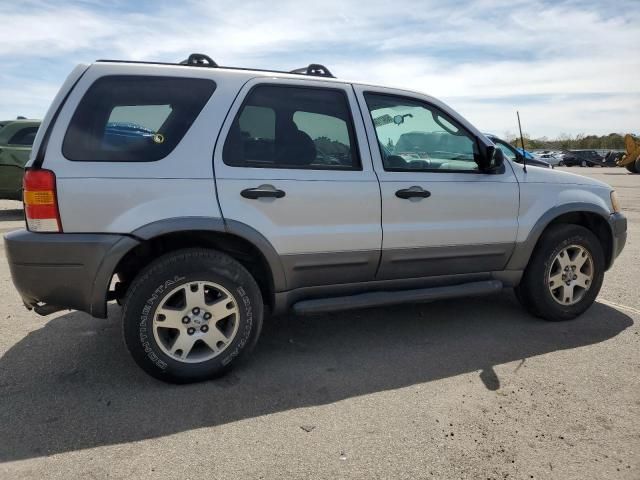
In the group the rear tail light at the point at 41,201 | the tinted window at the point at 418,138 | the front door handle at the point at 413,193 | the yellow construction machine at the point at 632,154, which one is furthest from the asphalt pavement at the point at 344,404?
the yellow construction machine at the point at 632,154

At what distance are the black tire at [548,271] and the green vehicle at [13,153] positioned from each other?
8584 mm

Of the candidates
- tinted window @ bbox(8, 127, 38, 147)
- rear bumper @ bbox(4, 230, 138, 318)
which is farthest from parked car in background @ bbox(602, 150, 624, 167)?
rear bumper @ bbox(4, 230, 138, 318)

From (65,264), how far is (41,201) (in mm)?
367

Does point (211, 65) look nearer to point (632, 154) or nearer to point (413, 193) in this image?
point (413, 193)

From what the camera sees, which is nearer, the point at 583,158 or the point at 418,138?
the point at 418,138

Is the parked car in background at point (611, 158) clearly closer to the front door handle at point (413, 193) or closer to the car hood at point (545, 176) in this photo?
the car hood at point (545, 176)

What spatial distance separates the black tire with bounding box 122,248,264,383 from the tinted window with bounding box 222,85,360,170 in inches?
25.3

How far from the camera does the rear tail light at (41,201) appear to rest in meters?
2.62

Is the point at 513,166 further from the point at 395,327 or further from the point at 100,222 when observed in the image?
the point at 100,222

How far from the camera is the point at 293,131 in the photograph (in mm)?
3184

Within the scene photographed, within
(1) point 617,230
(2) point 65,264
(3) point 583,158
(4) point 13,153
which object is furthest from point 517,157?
(3) point 583,158

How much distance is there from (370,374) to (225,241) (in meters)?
1.26

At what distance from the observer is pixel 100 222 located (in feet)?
8.87

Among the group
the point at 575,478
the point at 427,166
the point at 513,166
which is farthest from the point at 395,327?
the point at 575,478
